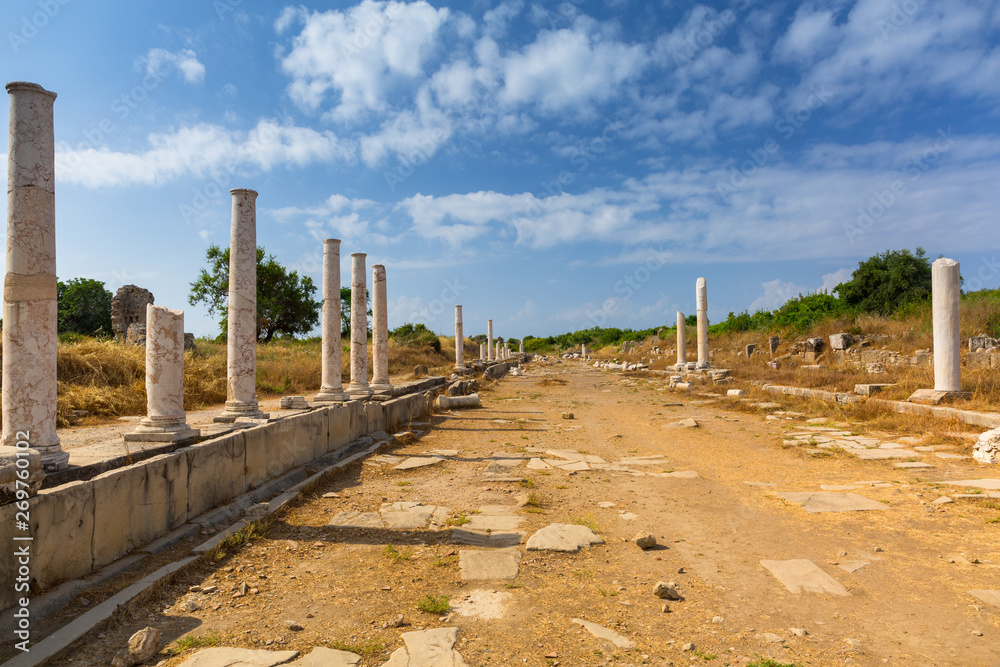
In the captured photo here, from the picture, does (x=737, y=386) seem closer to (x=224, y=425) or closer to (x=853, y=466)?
(x=853, y=466)

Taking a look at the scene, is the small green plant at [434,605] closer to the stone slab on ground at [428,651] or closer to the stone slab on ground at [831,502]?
the stone slab on ground at [428,651]

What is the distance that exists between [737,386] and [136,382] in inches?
648

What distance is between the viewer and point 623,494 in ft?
21.6

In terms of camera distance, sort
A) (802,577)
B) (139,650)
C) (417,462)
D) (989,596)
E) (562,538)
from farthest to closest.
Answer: (417,462) → (562,538) → (802,577) → (989,596) → (139,650)

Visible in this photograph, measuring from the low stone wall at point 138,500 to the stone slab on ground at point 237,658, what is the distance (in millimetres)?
1355

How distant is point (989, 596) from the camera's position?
3.55 metres

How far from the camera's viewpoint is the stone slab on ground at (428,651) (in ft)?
9.73

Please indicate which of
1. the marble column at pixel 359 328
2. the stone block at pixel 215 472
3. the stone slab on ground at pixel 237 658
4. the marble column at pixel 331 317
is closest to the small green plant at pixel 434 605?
the stone slab on ground at pixel 237 658

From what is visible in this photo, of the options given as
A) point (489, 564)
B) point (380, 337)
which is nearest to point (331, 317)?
point (380, 337)

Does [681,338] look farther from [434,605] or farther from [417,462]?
[434,605]

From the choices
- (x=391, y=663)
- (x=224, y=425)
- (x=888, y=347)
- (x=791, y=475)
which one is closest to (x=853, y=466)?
(x=791, y=475)

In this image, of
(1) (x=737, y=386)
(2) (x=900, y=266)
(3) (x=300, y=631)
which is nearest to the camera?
(3) (x=300, y=631)

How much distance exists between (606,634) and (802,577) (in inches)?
68.5

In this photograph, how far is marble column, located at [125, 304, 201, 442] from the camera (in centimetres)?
565
